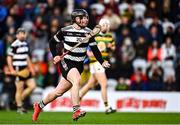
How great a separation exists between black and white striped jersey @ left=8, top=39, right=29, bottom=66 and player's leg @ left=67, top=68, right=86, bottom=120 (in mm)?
5619

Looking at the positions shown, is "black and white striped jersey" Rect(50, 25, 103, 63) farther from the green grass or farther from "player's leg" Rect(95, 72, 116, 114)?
"player's leg" Rect(95, 72, 116, 114)

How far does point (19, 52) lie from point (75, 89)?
6.04 m

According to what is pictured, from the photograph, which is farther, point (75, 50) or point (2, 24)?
point (2, 24)

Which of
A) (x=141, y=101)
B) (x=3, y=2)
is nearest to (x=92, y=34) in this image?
(x=141, y=101)

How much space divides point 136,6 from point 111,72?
3.78 m

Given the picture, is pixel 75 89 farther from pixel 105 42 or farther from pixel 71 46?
pixel 105 42

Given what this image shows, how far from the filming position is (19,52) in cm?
2066

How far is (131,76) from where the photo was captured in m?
25.0

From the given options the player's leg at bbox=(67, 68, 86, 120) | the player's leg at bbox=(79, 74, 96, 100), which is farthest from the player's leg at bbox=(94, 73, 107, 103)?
the player's leg at bbox=(67, 68, 86, 120)

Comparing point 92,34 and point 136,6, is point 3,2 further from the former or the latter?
point 92,34

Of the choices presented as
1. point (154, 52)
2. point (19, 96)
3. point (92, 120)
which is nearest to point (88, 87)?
point (19, 96)

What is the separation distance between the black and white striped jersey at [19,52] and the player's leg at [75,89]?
5619 mm

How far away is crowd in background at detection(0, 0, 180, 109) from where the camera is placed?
81.3 feet

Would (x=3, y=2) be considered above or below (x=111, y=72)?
above
